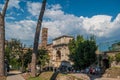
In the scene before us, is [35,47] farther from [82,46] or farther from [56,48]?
[56,48]

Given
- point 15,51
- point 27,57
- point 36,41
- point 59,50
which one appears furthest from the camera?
point 59,50

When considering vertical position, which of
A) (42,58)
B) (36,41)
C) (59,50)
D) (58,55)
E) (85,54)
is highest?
(59,50)

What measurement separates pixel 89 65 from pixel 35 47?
30.1 metres

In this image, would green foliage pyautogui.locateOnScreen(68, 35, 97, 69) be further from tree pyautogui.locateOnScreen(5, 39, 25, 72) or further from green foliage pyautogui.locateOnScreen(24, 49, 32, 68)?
tree pyautogui.locateOnScreen(5, 39, 25, 72)

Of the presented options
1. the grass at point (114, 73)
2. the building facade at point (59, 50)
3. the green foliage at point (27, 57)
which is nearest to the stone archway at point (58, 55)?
the building facade at point (59, 50)

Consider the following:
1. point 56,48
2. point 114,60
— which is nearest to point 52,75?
point 114,60

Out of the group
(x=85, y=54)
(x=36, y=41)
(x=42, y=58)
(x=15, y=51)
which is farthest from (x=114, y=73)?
(x=15, y=51)

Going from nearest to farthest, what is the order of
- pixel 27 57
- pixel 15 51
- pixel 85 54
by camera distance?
pixel 85 54 → pixel 27 57 → pixel 15 51

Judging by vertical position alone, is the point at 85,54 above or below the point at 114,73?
above

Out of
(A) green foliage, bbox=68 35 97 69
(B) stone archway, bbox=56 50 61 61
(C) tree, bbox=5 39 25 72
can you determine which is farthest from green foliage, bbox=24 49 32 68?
(B) stone archway, bbox=56 50 61 61

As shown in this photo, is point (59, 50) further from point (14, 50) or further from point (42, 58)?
point (42, 58)

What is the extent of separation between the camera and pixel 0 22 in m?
23.5

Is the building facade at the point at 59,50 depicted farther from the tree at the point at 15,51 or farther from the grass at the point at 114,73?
the grass at the point at 114,73

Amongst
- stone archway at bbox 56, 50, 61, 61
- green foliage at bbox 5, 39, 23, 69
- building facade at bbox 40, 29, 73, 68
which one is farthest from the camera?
stone archway at bbox 56, 50, 61, 61
